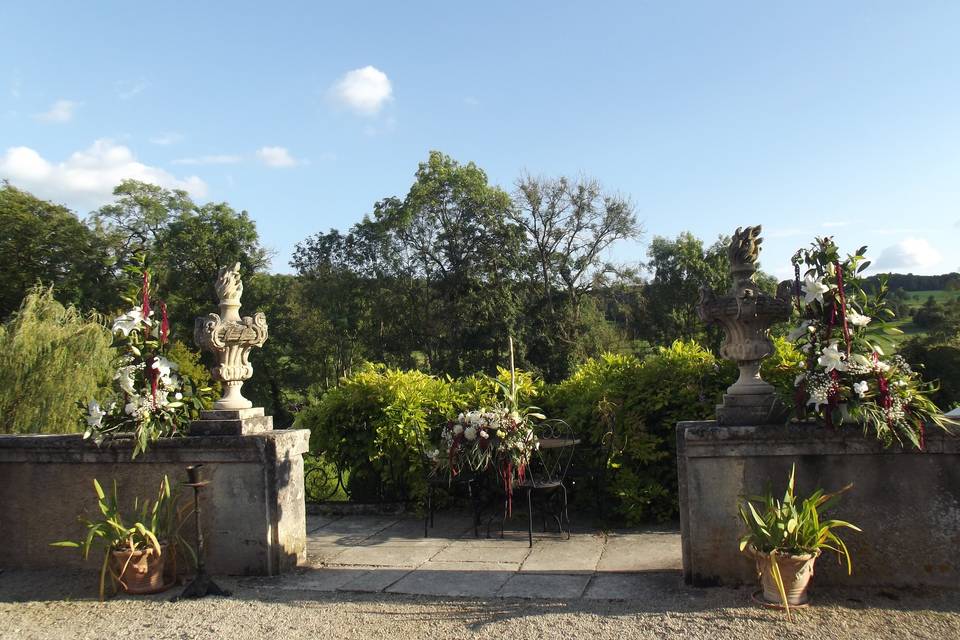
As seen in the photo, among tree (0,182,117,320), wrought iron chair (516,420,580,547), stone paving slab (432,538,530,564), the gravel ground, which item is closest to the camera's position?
the gravel ground

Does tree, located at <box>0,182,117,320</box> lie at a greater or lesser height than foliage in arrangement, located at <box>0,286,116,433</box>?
greater

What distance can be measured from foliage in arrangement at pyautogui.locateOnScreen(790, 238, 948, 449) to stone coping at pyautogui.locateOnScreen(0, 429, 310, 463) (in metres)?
3.74

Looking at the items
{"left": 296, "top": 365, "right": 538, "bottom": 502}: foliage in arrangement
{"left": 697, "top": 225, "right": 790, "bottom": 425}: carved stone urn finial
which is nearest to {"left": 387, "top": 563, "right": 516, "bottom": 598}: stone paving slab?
{"left": 697, "top": 225, "right": 790, "bottom": 425}: carved stone urn finial

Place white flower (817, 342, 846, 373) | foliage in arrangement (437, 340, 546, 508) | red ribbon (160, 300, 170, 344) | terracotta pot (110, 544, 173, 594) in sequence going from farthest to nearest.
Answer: foliage in arrangement (437, 340, 546, 508), red ribbon (160, 300, 170, 344), terracotta pot (110, 544, 173, 594), white flower (817, 342, 846, 373)

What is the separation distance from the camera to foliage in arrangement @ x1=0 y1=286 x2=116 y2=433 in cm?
1470

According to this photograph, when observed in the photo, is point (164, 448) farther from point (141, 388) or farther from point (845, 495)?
point (845, 495)

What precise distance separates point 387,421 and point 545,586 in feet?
10.5

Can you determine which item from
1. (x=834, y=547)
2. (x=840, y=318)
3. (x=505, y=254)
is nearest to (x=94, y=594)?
(x=834, y=547)

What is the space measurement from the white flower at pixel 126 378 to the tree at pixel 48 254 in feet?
81.2

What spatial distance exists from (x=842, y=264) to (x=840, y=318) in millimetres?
349

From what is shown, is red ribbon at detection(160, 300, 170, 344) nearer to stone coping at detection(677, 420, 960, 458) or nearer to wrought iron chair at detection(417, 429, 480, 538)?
wrought iron chair at detection(417, 429, 480, 538)

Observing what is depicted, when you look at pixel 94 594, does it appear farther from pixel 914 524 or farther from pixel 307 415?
pixel 914 524

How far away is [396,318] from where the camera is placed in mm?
34250

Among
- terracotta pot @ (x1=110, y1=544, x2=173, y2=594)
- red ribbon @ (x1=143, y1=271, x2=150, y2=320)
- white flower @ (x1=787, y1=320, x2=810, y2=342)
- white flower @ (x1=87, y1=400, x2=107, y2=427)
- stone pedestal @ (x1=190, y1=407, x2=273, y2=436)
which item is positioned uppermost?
red ribbon @ (x1=143, y1=271, x2=150, y2=320)
